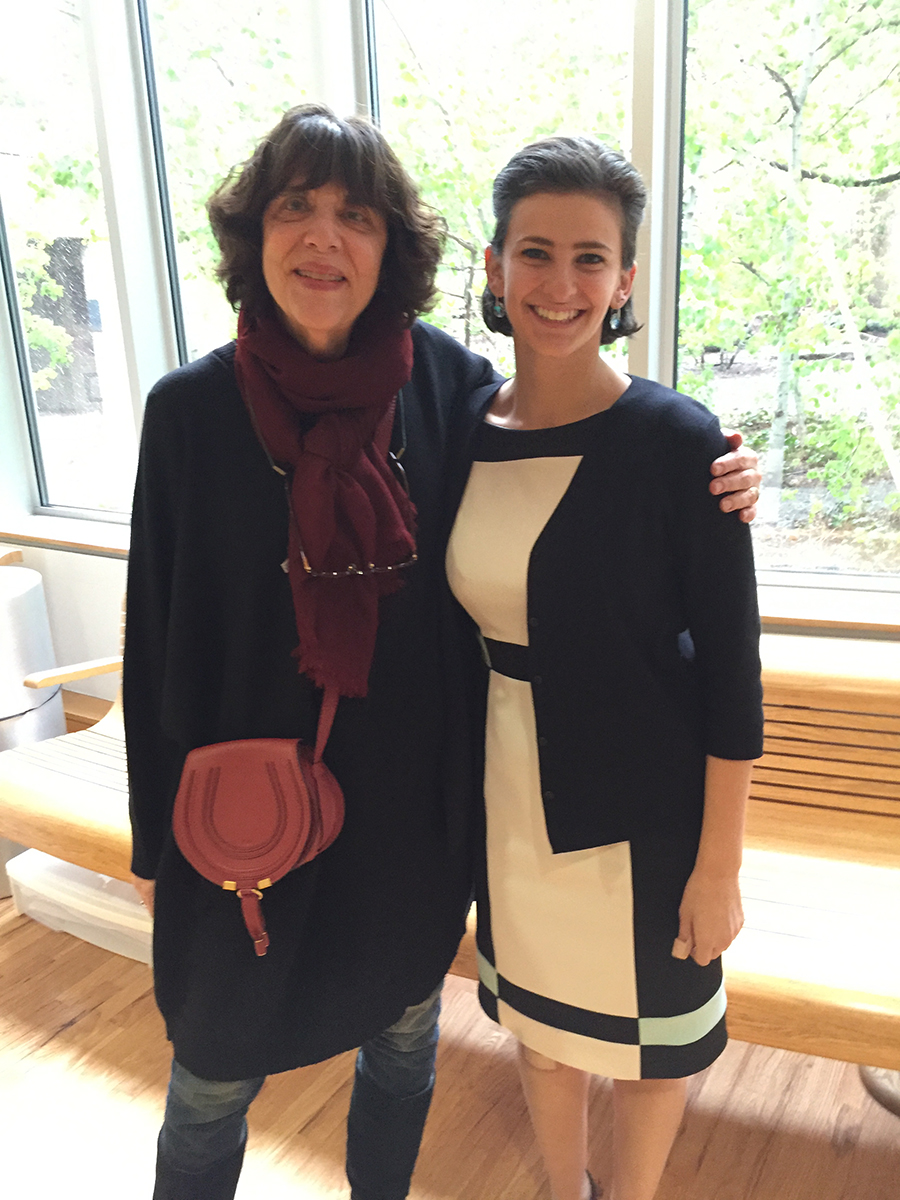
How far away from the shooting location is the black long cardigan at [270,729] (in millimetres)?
1196

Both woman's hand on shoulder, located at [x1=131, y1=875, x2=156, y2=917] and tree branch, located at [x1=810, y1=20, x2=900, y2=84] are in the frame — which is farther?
tree branch, located at [x1=810, y1=20, x2=900, y2=84]

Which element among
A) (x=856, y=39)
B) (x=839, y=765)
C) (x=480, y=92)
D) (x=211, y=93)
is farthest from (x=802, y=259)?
(x=211, y=93)

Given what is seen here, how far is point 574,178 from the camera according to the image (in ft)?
3.72

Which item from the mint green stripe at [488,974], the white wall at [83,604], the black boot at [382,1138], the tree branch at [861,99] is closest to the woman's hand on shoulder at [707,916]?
the mint green stripe at [488,974]

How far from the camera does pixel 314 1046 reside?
1293 millimetres

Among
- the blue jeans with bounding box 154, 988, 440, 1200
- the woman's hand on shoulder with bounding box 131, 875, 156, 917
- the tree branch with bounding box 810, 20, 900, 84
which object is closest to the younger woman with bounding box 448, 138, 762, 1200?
the blue jeans with bounding box 154, 988, 440, 1200

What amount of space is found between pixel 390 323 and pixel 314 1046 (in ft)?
3.39

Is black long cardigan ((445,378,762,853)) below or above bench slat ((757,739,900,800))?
above

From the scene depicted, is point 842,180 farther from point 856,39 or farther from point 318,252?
point 318,252

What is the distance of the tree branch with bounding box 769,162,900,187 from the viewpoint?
204cm

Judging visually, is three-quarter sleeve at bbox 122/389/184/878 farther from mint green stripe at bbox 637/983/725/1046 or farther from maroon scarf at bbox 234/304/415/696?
mint green stripe at bbox 637/983/725/1046

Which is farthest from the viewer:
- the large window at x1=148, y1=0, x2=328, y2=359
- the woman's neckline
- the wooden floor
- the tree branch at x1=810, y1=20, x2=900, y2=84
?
the large window at x1=148, y1=0, x2=328, y2=359

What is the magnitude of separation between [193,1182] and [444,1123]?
0.70 meters

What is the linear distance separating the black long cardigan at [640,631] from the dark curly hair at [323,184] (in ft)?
0.89
